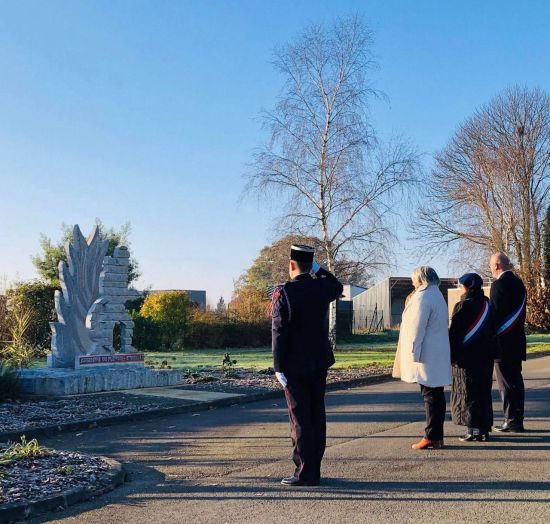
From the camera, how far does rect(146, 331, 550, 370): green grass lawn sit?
21.9 m

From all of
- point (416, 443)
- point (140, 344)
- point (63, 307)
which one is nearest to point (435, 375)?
point (416, 443)

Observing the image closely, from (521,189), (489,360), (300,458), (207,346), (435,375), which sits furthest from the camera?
(521,189)

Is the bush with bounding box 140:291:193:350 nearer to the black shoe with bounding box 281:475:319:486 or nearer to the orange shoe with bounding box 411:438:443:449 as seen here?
the orange shoe with bounding box 411:438:443:449

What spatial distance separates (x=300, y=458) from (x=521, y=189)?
124 feet

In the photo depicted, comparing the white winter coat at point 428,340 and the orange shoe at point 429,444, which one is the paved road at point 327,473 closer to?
the orange shoe at point 429,444

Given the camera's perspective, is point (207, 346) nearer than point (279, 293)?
No

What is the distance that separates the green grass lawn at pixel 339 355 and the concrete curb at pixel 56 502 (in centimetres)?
1360

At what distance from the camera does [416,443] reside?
26.6ft

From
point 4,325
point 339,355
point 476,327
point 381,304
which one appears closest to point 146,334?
point 339,355

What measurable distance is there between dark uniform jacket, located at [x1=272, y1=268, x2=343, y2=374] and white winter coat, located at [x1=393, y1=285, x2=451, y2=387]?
1.73 m

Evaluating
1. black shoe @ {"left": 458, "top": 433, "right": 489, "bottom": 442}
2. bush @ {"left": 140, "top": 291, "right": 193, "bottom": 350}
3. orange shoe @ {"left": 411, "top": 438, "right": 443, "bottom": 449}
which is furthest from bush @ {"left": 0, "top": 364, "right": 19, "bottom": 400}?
bush @ {"left": 140, "top": 291, "right": 193, "bottom": 350}

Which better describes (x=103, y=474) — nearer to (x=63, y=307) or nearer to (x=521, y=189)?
(x=63, y=307)

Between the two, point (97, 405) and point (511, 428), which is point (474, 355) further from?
point (97, 405)

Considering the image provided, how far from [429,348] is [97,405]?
5.79 m
